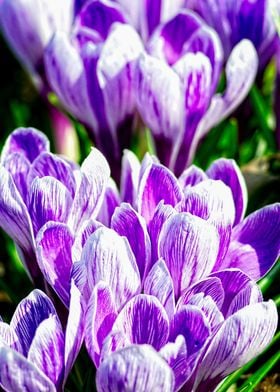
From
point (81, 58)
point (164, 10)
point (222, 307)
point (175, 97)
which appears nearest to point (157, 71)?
point (175, 97)

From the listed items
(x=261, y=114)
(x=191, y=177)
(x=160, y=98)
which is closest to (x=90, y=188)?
(x=191, y=177)

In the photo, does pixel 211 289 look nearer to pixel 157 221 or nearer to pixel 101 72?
pixel 157 221

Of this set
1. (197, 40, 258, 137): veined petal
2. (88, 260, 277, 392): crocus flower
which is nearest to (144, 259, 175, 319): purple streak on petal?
(88, 260, 277, 392): crocus flower

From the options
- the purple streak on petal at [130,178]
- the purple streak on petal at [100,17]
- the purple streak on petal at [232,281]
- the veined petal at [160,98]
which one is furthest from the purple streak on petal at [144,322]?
the purple streak on petal at [100,17]

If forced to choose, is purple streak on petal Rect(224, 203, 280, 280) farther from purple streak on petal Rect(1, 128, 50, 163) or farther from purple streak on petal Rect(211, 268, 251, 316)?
purple streak on petal Rect(1, 128, 50, 163)

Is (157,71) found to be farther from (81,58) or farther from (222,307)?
(222,307)

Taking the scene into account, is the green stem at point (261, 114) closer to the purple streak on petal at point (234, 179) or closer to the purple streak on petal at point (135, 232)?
the purple streak on petal at point (234, 179)
